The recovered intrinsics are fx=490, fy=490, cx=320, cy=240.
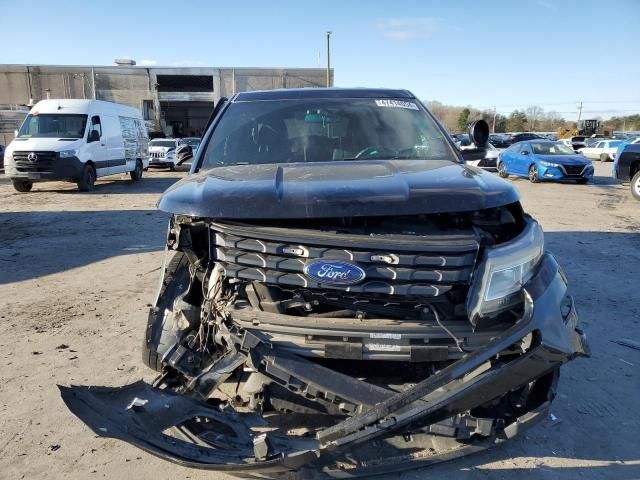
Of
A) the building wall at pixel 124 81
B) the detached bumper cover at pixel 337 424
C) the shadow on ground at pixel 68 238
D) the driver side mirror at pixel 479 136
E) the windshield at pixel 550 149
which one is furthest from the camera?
the building wall at pixel 124 81

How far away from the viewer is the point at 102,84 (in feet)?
139

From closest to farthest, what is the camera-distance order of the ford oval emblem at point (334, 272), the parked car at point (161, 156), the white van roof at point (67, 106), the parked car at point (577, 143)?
the ford oval emblem at point (334, 272)
the white van roof at point (67, 106)
the parked car at point (161, 156)
the parked car at point (577, 143)

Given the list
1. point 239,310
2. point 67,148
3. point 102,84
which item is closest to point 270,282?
point 239,310

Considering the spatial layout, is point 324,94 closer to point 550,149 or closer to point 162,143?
point 550,149

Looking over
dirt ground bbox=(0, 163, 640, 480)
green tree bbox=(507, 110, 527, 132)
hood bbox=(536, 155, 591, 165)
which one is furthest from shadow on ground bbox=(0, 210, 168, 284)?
green tree bbox=(507, 110, 527, 132)

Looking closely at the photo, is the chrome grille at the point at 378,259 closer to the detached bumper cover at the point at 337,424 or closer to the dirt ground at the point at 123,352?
the detached bumper cover at the point at 337,424

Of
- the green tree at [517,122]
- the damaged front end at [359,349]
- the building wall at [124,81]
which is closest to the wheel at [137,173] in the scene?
the damaged front end at [359,349]

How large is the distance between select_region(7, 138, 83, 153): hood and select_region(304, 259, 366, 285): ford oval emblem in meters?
13.9

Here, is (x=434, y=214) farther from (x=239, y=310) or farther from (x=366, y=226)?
(x=239, y=310)

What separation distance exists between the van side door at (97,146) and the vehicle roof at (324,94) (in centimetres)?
1225

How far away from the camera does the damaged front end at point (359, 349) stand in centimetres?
203

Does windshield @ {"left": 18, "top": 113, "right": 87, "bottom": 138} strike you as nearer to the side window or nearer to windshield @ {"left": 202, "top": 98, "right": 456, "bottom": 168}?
the side window

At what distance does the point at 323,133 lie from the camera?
3.60m

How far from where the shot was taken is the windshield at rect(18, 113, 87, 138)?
570 inches
